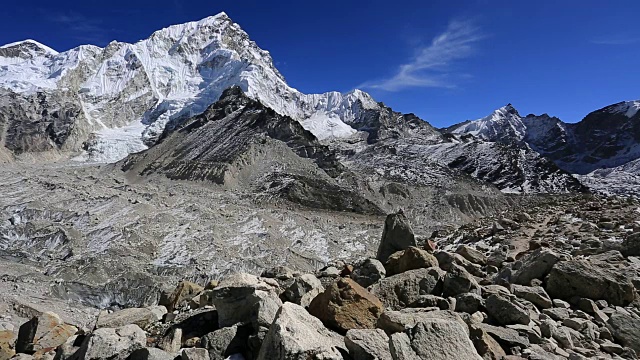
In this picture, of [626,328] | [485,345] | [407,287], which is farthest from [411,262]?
[626,328]

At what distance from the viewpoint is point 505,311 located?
586cm

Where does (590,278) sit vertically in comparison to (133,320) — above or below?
above

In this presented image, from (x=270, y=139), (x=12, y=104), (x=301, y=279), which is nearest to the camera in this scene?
(x=301, y=279)

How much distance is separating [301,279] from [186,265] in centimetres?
3074

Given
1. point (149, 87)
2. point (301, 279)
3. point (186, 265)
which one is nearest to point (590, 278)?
point (301, 279)

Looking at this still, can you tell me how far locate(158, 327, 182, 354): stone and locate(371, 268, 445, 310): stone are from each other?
283 centimetres

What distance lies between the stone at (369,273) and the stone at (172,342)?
3227 mm

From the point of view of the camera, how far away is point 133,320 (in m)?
7.50

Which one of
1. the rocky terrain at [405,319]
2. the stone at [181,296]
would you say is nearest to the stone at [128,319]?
the rocky terrain at [405,319]

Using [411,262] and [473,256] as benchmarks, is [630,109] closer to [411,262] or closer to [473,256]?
[473,256]

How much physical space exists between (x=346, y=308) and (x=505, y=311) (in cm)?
216

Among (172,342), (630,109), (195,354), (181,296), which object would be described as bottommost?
(181,296)

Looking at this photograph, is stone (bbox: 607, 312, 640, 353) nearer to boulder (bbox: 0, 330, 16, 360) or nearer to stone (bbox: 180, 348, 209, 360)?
stone (bbox: 180, 348, 209, 360)

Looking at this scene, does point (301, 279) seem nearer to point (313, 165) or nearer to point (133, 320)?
point (133, 320)
